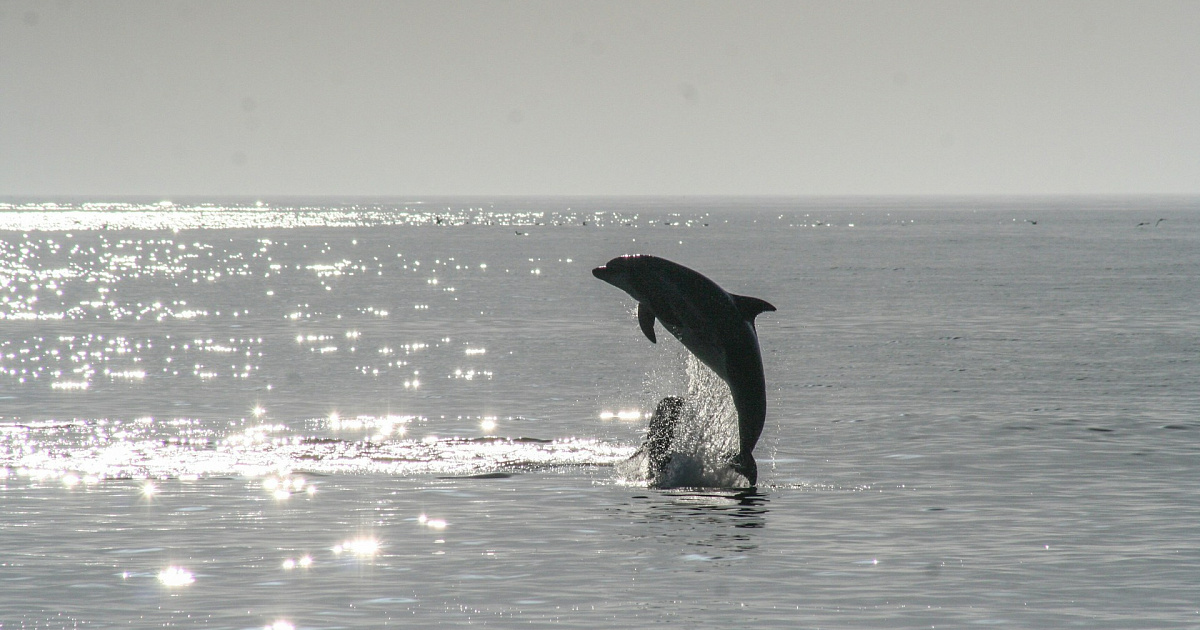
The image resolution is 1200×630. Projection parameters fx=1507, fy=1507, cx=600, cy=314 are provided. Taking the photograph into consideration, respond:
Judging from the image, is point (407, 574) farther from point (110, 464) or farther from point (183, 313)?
point (183, 313)

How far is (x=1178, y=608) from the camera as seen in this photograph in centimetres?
1508

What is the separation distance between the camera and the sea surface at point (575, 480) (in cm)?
1543

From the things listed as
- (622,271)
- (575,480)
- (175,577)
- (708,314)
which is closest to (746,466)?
(708,314)

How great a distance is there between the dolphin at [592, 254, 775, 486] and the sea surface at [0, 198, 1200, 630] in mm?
1506

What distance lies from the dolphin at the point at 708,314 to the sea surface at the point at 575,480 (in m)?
1.51

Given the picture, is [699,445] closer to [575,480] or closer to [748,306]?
[575,480]

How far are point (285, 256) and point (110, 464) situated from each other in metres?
119

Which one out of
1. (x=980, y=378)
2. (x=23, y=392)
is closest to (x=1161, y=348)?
(x=980, y=378)

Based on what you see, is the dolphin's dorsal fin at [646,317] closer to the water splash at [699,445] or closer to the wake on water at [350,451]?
the water splash at [699,445]

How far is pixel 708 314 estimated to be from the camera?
798 inches

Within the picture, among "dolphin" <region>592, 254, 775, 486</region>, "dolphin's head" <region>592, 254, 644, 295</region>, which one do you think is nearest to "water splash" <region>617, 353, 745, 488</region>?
"dolphin" <region>592, 254, 775, 486</region>

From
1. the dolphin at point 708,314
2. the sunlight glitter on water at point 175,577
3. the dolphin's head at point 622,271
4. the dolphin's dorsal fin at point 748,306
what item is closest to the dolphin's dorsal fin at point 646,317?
the dolphin at point 708,314

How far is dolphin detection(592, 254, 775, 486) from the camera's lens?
20.2 m

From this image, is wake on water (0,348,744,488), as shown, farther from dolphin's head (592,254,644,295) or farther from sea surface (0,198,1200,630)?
dolphin's head (592,254,644,295)
